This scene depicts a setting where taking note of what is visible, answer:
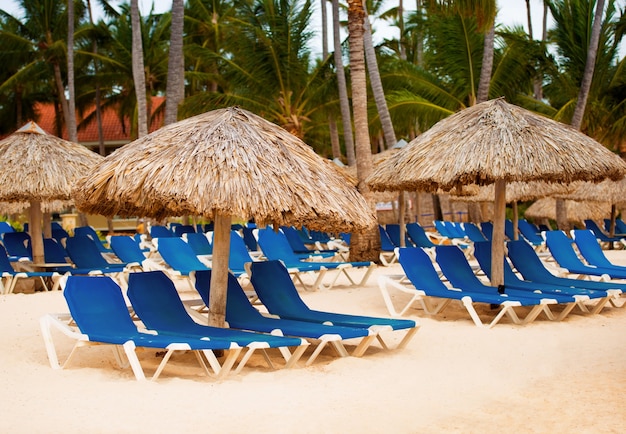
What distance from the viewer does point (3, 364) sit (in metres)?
6.41

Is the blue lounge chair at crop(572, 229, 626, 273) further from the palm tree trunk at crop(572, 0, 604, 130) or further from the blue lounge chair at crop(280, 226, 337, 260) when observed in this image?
the palm tree trunk at crop(572, 0, 604, 130)

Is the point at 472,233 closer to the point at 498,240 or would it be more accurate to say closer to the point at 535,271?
the point at 535,271

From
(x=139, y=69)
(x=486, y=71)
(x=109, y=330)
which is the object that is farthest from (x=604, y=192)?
(x=109, y=330)

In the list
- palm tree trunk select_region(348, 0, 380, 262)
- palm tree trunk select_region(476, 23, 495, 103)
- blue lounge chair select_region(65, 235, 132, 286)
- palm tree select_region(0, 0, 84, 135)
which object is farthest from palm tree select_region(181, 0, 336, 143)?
blue lounge chair select_region(65, 235, 132, 286)

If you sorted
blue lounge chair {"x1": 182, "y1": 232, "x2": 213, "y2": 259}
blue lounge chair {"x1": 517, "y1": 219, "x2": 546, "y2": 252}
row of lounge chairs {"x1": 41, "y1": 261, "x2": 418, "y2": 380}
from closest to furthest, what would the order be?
row of lounge chairs {"x1": 41, "y1": 261, "x2": 418, "y2": 380}, blue lounge chair {"x1": 182, "y1": 232, "x2": 213, "y2": 259}, blue lounge chair {"x1": 517, "y1": 219, "x2": 546, "y2": 252}

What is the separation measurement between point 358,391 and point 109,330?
192 cm

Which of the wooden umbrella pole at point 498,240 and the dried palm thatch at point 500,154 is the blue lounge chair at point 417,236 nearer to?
the wooden umbrella pole at point 498,240

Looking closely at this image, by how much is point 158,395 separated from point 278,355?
1.73 meters

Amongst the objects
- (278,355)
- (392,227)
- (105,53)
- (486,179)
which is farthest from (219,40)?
(278,355)

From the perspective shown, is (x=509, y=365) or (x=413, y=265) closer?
(x=509, y=365)

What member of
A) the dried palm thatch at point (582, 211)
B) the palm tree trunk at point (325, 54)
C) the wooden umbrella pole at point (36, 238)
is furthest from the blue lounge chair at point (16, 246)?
the dried palm thatch at point (582, 211)

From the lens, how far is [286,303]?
746 cm

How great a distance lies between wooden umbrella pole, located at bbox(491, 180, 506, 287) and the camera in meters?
9.41

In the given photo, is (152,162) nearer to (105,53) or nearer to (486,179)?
(486,179)
